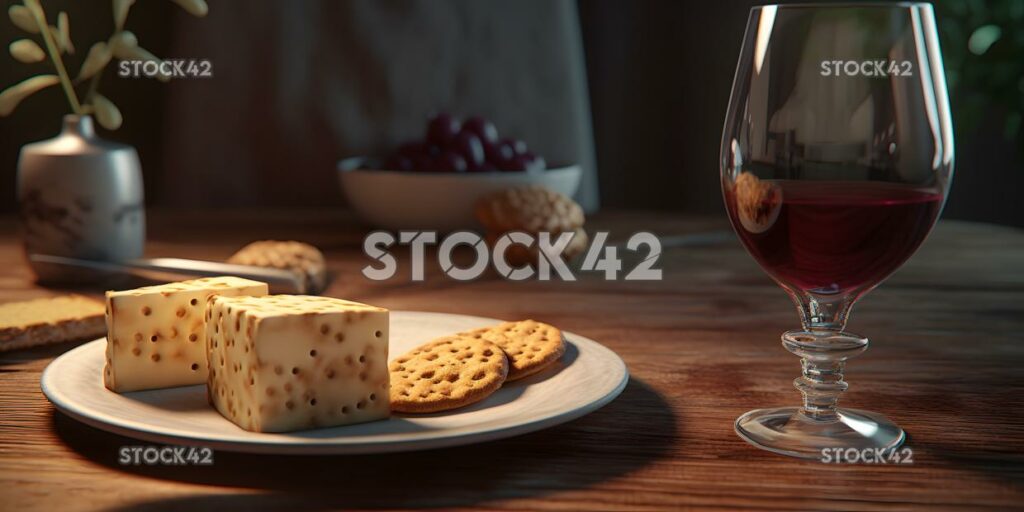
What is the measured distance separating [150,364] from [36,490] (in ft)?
0.53

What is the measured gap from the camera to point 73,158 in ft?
4.04

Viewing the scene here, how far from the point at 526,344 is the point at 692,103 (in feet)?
6.93

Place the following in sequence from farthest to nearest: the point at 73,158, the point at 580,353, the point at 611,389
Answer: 1. the point at 73,158
2. the point at 580,353
3. the point at 611,389

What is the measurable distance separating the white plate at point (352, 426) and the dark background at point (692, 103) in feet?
5.67

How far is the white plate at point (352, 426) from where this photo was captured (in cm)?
55

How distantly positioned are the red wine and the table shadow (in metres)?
0.14

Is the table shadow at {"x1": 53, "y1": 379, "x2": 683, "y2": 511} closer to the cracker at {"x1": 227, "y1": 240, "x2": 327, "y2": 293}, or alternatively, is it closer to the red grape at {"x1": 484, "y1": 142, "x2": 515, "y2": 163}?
the cracker at {"x1": 227, "y1": 240, "x2": 327, "y2": 293}

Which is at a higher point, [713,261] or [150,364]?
[150,364]

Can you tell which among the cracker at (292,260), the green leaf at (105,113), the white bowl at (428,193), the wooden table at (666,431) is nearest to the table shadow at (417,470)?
the wooden table at (666,431)

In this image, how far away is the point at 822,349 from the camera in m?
0.64

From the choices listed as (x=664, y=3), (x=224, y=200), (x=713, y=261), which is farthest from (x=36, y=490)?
(x=664, y=3)

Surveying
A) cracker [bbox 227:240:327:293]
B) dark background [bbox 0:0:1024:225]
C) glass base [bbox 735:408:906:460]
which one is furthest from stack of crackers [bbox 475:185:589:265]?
dark background [bbox 0:0:1024:225]

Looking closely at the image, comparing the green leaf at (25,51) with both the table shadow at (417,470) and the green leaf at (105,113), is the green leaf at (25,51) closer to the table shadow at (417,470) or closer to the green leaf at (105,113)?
the green leaf at (105,113)

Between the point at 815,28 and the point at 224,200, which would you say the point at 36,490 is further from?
the point at 224,200
